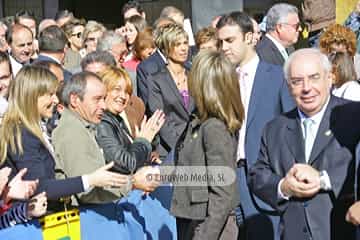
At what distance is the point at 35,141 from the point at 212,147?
1.10 metres

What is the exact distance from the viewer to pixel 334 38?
7.49 metres

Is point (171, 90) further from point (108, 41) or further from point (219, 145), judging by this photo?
point (219, 145)

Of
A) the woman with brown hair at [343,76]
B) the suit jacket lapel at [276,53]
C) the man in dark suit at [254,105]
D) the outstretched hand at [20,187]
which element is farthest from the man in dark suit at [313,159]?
the suit jacket lapel at [276,53]

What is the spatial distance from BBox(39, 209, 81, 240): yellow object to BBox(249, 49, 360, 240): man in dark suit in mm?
1416

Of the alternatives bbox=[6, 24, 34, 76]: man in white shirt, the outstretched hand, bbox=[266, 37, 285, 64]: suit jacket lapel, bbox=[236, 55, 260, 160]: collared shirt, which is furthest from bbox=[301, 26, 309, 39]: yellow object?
the outstretched hand

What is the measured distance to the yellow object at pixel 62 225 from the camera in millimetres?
4707

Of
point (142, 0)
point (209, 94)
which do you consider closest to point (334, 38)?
point (209, 94)

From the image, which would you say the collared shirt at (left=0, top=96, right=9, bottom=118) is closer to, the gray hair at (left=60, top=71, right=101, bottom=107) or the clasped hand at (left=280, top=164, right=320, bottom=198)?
the gray hair at (left=60, top=71, right=101, bottom=107)

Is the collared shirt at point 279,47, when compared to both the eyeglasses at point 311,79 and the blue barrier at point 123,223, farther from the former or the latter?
the eyeglasses at point 311,79

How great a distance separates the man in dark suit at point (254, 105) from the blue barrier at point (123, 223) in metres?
0.96

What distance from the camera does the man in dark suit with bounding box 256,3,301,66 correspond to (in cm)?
742

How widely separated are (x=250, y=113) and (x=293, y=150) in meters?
1.26

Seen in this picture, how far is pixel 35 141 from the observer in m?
4.59

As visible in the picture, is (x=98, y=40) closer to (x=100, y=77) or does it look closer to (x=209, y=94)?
(x=100, y=77)
